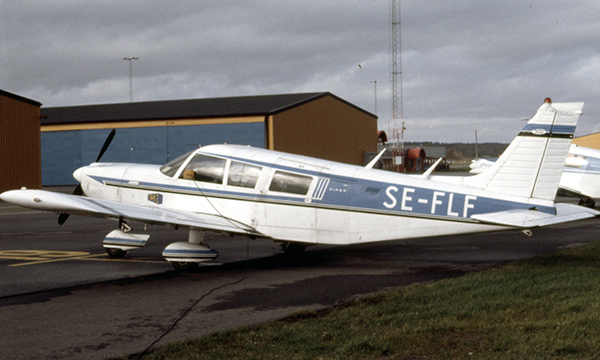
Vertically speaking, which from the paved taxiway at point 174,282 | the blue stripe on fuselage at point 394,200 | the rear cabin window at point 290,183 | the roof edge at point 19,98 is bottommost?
the paved taxiway at point 174,282

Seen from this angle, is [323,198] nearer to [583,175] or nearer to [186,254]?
[186,254]

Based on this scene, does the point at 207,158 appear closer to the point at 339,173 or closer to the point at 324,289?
the point at 339,173

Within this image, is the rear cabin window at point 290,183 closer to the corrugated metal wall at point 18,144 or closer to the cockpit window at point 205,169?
the cockpit window at point 205,169

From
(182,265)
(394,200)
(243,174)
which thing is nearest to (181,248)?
(182,265)

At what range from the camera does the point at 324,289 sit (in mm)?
8938

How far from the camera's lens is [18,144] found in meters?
35.4

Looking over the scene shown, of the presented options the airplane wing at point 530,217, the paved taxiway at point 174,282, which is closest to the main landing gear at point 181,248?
the paved taxiway at point 174,282

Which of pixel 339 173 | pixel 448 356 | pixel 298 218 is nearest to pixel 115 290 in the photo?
pixel 298 218

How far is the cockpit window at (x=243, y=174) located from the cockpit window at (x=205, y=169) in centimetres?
19

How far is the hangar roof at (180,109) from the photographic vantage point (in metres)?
46.8

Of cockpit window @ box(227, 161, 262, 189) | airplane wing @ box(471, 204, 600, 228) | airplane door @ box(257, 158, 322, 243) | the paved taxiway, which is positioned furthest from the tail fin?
cockpit window @ box(227, 161, 262, 189)

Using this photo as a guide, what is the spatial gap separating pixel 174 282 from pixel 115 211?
1612 millimetres

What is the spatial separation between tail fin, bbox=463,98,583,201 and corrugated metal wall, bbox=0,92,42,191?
31.6 meters

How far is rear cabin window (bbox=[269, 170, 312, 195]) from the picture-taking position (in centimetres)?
1059
